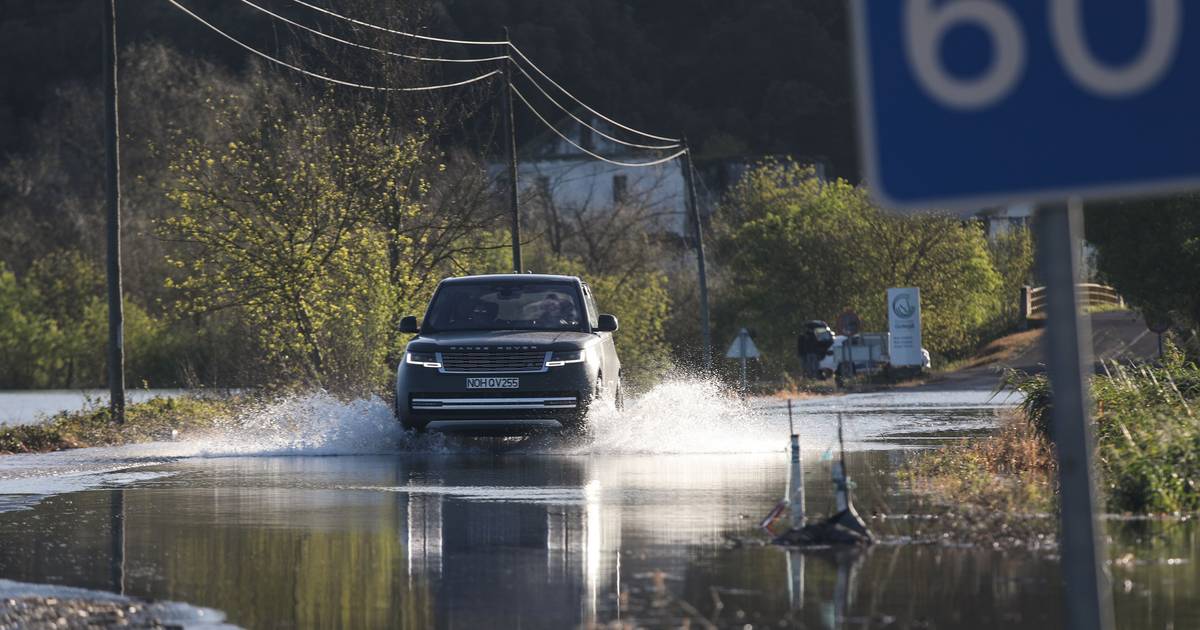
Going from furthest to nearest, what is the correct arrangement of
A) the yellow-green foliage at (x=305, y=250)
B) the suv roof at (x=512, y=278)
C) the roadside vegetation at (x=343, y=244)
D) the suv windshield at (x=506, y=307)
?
the roadside vegetation at (x=343, y=244) < the yellow-green foliage at (x=305, y=250) < the suv roof at (x=512, y=278) < the suv windshield at (x=506, y=307)

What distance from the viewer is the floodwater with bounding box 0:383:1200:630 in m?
9.08

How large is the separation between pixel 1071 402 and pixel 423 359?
57.2ft

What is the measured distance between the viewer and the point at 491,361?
2155cm

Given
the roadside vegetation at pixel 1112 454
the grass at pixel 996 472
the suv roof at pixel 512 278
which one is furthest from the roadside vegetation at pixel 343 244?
the roadside vegetation at pixel 1112 454

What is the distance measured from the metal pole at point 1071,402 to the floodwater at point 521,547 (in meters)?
4.06

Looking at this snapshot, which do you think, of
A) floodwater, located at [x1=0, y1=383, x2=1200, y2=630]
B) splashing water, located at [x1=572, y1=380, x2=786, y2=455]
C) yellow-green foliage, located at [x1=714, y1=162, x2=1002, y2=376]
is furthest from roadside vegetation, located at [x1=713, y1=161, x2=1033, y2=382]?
floodwater, located at [x1=0, y1=383, x2=1200, y2=630]

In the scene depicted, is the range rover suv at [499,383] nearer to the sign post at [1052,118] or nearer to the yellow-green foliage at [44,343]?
the sign post at [1052,118]

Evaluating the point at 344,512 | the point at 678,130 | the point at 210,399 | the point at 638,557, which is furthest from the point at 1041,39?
the point at 678,130

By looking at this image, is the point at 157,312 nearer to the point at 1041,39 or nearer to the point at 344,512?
the point at 344,512

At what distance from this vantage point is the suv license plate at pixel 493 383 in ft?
70.3

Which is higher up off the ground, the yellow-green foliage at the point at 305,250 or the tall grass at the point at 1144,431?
the yellow-green foliage at the point at 305,250

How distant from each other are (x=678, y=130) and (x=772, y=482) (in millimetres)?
83103

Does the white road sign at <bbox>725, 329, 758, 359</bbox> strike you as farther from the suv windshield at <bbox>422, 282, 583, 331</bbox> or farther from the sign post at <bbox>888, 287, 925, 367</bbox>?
the suv windshield at <bbox>422, 282, 583, 331</bbox>

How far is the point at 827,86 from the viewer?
101250 mm
